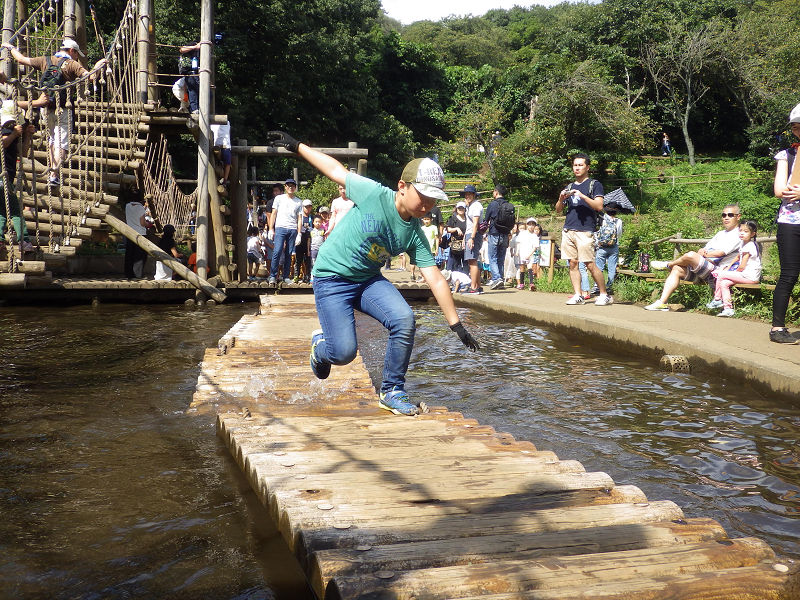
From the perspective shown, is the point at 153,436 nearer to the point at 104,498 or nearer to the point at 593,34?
the point at 104,498

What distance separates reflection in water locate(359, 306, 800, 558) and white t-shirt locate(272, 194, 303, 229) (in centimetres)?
512

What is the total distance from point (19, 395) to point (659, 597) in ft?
16.9

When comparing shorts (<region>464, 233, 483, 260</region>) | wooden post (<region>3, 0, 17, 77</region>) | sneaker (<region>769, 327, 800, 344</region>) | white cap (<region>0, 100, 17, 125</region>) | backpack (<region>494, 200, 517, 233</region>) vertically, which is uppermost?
wooden post (<region>3, 0, 17, 77</region>)

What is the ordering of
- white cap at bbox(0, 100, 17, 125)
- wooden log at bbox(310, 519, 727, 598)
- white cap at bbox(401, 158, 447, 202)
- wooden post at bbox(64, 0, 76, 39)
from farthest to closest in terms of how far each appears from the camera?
wooden post at bbox(64, 0, 76, 39) < white cap at bbox(0, 100, 17, 125) < white cap at bbox(401, 158, 447, 202) < wooden log at bbox(310, 519, 727, 598)

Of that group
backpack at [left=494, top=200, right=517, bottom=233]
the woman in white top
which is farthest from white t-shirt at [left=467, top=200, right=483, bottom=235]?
backpack at [left=494, top=200, right=517, bottom=233]

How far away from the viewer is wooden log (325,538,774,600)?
6.90ft

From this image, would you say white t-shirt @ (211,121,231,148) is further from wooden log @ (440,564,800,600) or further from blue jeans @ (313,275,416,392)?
wooden log @ (440,564,800,600)

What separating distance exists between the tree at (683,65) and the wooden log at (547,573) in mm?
42199

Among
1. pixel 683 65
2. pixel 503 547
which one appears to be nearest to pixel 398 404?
pixel 503 547

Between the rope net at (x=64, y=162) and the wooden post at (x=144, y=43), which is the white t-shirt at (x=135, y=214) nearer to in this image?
the rope net at (x=64, y=162)

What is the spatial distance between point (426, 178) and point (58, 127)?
24.2 feet

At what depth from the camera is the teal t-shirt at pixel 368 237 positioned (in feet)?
14.3

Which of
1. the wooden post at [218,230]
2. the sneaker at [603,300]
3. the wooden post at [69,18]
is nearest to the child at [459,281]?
the sneaker at [603,300]

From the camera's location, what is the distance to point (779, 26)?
3916 cm
